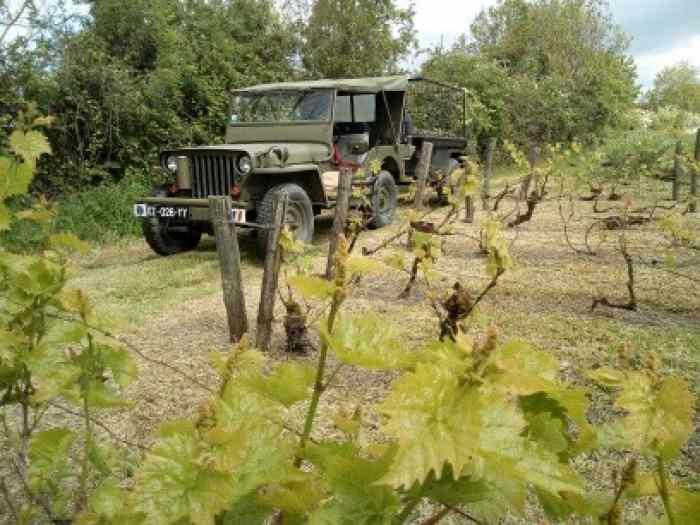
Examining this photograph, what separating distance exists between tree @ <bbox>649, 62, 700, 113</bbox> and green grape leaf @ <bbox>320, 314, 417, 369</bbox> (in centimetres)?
4736

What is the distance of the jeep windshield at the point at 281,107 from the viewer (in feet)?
23.1

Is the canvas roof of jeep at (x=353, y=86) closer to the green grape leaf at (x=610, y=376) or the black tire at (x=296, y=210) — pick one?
the black tire at (x=296, y=210)

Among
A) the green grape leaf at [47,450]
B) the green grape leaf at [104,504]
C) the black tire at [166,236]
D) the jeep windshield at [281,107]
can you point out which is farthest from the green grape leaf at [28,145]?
the jeep windshield at [281,107]

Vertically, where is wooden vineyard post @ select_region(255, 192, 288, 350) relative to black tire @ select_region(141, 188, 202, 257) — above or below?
above

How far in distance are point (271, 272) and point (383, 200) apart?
4.57 m

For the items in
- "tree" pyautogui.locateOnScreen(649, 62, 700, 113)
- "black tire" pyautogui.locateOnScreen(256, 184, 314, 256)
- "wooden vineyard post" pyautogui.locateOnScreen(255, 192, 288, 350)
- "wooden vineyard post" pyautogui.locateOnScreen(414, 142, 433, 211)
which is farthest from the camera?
"tree" pyautogui.locateOnScreen(649, 62, 700, 113)

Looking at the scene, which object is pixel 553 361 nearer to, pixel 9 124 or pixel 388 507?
pixel 388 507

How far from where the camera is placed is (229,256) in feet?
10.8

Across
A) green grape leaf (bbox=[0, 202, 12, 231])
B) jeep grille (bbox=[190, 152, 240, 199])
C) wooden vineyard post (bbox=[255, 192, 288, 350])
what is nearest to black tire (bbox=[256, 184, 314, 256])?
jeep grille (bbox=[190, 152, 240, 199])

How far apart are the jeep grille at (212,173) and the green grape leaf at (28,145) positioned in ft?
15.1

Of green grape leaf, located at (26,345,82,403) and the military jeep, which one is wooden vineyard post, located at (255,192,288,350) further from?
green grape leaf, located at (26,345,82,403)

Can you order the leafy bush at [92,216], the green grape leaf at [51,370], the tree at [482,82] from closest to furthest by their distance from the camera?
the green grape leaf at [51,370]
the leafy bush at [92,216]
the tree at [482,82]

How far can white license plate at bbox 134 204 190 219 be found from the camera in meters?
5.61

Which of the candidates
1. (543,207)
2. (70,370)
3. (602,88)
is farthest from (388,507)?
(602,88)
